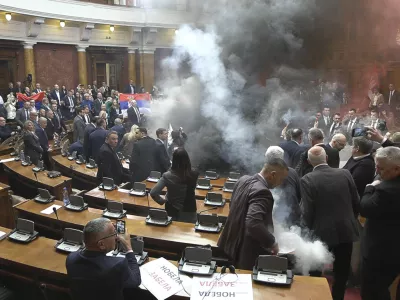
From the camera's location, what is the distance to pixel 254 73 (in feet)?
48.8

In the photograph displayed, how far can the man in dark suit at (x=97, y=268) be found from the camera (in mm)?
2635

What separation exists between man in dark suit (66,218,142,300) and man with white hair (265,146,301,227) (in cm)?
182

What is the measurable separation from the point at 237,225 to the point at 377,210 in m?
1.16

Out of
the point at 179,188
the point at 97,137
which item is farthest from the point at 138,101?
the point at 179,188

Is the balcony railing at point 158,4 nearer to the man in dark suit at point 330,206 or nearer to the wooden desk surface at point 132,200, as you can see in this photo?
the wooden desk surface at point 132,200

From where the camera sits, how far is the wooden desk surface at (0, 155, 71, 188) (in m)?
6.73

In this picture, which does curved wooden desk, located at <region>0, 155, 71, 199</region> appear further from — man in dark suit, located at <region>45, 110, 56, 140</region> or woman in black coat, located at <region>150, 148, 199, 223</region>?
man in dark suit, located at <region>45, 110, 56, 140</region>

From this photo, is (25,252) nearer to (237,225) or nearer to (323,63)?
(237,225)

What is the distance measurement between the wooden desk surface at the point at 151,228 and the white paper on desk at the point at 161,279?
2.42 ft

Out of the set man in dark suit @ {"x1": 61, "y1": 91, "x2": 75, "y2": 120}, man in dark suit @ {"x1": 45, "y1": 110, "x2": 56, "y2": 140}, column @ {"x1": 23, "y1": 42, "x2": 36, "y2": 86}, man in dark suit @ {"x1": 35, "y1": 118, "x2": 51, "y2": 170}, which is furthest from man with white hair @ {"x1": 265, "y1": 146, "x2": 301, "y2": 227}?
column @ {"x1": 23, "y1": 42, "x2": 36, "y2": 86}

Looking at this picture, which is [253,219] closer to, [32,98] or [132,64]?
[32,98]

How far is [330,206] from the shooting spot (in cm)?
351

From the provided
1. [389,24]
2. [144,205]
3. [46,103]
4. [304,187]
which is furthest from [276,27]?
[304,187]

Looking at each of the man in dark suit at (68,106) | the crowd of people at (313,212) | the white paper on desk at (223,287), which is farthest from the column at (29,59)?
the white paper on desk at (223,287)
